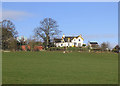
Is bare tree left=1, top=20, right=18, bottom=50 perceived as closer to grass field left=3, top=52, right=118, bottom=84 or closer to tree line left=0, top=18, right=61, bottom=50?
tree line left=0, top=18, right=61, bottom=50

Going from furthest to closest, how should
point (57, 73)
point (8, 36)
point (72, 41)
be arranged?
point (72, 41) → point (8, 36) → point (57, 73)

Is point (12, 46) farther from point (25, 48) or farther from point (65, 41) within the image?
point (65, 41)

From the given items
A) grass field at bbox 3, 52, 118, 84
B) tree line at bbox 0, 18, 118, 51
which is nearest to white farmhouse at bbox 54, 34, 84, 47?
tree line at bbox 0, 18, 118, 51

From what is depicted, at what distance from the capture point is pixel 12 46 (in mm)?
70750

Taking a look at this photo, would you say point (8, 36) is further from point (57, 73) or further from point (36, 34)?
point (57, 73)

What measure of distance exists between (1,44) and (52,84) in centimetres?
6119

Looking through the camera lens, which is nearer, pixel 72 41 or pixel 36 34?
pixel 36 34

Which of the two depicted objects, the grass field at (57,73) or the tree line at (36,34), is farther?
the tree line at (36,34)

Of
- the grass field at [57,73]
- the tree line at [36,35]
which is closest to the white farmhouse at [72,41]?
the tree line at [36,35]

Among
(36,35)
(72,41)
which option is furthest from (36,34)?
(72,41)

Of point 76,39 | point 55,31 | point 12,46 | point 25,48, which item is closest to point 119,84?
point 12,46

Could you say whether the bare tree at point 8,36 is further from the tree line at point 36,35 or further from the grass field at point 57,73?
the grass field at point 57,73

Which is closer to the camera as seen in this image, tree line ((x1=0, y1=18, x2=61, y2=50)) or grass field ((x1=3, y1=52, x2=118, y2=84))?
grass field ((x1=3, y1=52, x2=118, y2=84))

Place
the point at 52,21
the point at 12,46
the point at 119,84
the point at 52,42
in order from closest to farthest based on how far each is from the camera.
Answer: the point at 119,84 → the point at 12,46 → the point at 52,21 → the point at 52,42
